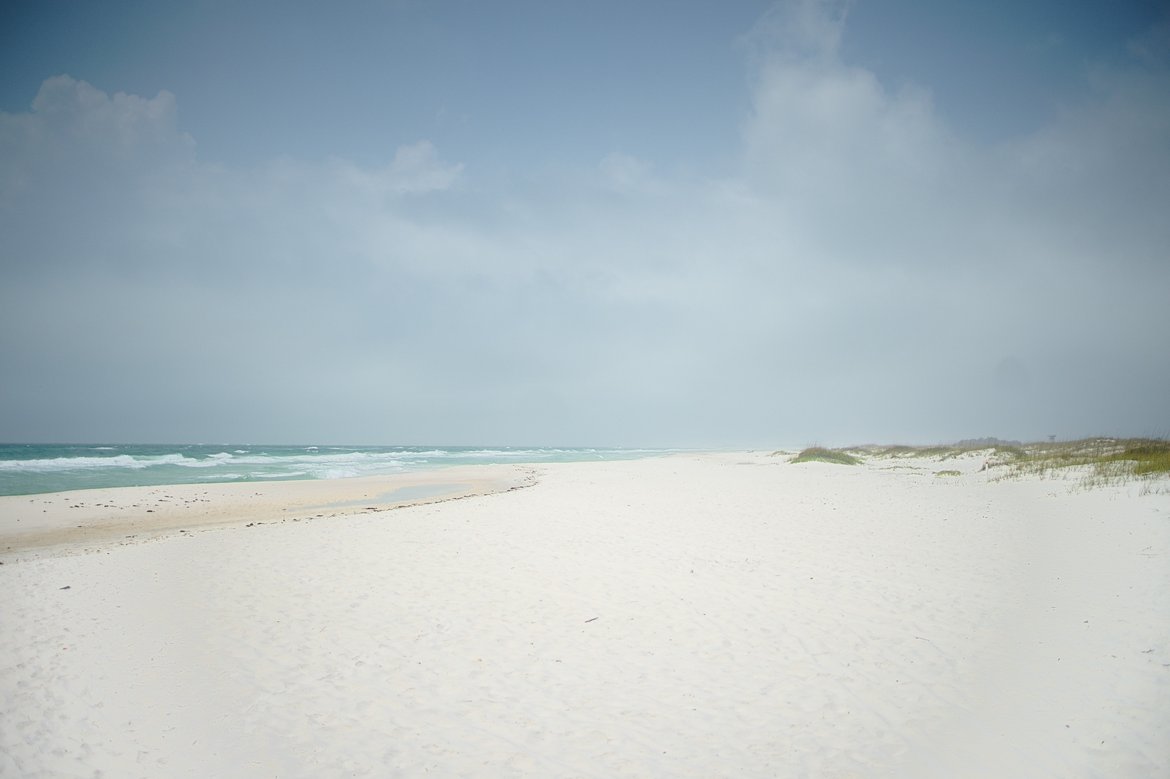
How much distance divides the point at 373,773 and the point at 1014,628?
864cm

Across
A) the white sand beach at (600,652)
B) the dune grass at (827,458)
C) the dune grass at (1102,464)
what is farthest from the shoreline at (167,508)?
the dune grass at (827,458)

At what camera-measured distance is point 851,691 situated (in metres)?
6.12

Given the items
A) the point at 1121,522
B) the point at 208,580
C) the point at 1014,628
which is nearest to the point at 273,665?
the point at 208,580

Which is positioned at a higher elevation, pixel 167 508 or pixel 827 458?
pixel 827 458

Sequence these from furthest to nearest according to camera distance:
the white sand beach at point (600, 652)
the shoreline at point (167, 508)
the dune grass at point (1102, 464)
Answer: the dune grass at point (1102, 464) < the shoreline at point (167, 508) < the white sand beach at point (600, 652)

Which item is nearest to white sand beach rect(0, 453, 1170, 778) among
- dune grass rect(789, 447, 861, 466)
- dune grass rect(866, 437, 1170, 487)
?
dune grass rect(866, 437, 1170, 487)

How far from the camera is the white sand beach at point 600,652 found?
513 cm

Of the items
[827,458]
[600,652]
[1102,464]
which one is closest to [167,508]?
[600,652]

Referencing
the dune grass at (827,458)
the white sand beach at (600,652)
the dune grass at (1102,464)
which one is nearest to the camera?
the white sand beach at (600,652)

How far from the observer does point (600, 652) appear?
726cm

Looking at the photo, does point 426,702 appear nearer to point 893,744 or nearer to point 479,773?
point 479,773

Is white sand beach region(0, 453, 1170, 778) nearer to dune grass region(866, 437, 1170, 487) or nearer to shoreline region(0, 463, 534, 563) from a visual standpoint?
shoreline region(0, 463, 534, 563)

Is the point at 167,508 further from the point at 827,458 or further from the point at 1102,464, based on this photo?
the point at 827,458

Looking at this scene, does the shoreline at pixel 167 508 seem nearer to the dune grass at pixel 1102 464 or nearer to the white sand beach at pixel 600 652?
the white sand beach at pixel 600 652
